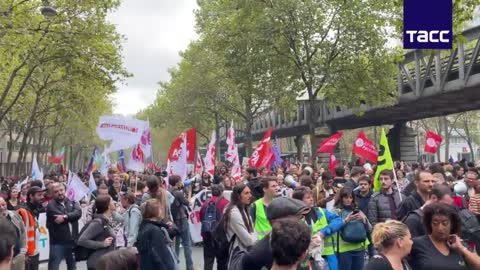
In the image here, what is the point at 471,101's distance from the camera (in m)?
27.8

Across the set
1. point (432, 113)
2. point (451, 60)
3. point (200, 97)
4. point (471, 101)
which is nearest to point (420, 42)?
point (451, 60)

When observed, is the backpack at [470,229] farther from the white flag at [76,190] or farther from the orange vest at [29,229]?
the white flag at [76,190]

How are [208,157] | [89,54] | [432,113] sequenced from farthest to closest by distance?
1. [432,113]
2. [89,54]
3. [208,157]

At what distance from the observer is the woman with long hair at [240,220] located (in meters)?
5.34

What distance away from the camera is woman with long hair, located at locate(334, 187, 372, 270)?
21.7 feet

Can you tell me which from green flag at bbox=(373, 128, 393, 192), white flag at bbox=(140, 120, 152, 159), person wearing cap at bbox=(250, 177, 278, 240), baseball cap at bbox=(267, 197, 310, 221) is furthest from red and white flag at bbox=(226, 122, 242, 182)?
baseball cap at bbox=(267, 197, 310, 221)

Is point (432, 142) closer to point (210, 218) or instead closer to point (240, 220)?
point (210, 218)

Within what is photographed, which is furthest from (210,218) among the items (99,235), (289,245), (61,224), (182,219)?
(289,245)

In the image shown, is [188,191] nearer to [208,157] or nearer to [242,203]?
[208,157]

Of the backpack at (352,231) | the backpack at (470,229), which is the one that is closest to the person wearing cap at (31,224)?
the backpack at (352,231)

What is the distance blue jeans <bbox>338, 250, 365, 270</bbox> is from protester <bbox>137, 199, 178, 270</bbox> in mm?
2050

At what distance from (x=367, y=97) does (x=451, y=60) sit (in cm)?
415

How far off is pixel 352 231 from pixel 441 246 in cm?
235

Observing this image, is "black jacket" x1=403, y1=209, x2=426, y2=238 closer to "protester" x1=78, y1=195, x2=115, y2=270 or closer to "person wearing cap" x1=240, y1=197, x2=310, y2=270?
"person wearing cap" x1=240, y1=197, x2=310, y2=270
